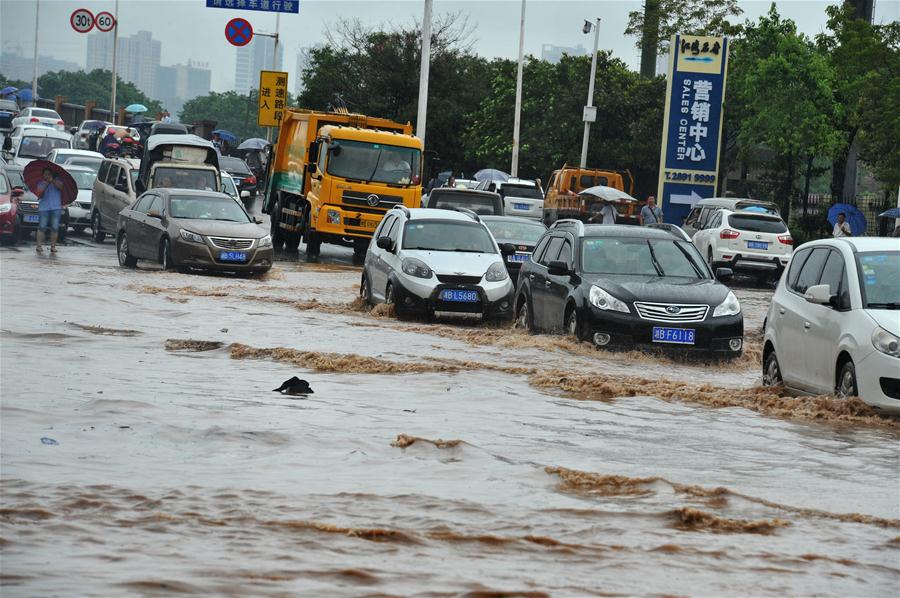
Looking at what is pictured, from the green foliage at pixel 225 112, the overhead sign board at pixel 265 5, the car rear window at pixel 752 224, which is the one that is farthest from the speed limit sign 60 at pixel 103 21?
the green foliage at pixel 225 112

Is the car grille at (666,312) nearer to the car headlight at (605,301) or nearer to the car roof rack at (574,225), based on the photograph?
the car headlight at (605,301)

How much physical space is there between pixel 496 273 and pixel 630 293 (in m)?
4.19

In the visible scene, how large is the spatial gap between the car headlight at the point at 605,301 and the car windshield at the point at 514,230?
984 cm

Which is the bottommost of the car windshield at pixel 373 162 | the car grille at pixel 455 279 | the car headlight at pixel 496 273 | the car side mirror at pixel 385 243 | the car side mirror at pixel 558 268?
the car grille at pixel 455 279

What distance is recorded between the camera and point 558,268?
55.6ft

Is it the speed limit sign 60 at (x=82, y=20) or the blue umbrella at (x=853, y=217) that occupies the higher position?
the speed limit sign 60 at (x=82, y=20)

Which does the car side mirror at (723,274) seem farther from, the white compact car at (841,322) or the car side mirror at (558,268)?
the white compact car at (841,322)

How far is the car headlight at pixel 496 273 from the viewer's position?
19875 mm

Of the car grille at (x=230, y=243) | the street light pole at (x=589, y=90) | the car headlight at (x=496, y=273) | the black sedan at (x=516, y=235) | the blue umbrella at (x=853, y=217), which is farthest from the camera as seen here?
the street light pole at (x=589, y=90)

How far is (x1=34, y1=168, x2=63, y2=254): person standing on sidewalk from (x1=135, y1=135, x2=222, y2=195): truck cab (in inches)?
116

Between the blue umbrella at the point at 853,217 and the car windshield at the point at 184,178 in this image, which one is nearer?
the car windshield at the point at 184,178

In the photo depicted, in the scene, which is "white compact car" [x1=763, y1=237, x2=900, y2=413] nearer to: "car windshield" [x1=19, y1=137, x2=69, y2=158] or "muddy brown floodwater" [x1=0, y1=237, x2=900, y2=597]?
"muddy brown floodwater" [x1=0, y1=237, x2=900, y2=597]

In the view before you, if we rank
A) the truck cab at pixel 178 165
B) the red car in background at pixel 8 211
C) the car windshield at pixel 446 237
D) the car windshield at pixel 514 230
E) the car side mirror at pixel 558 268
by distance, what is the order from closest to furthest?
the car side mirror at pixel 558 268, the car windshield at pixel 446 237, the car windshield at pixel 514 230, the red car in background at pixel 8 211, the truck cab at pixel 178 165

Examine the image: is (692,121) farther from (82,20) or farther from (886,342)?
(82,20)
